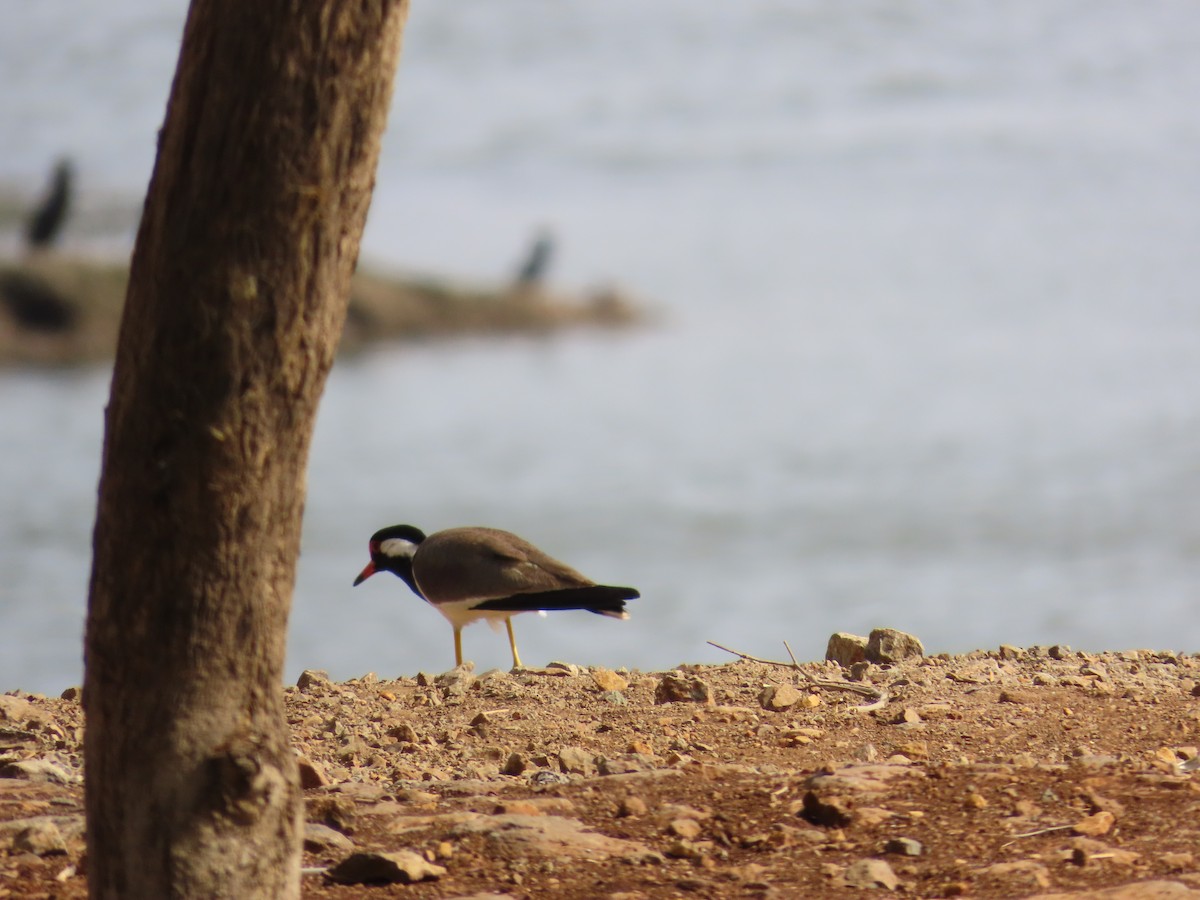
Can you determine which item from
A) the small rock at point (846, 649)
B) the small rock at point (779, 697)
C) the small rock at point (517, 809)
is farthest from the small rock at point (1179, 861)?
the small rock at point (846, 649)

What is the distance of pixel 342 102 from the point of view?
209 cm

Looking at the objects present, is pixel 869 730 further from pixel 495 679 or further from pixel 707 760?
pixel 495 679

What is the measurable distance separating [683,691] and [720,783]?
38.2 inches

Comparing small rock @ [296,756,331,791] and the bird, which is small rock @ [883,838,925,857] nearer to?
small rock @ [296,756,331,791]

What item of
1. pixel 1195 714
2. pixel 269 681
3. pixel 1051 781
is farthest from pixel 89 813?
pixel 1195 714

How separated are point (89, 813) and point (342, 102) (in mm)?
1161

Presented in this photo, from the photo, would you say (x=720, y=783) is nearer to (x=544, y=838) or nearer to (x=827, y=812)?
(x=827, y=812)

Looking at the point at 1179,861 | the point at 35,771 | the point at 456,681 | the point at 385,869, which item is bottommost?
the point at 1179,861

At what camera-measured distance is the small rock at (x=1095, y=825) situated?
275 cm

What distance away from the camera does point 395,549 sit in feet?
22.0

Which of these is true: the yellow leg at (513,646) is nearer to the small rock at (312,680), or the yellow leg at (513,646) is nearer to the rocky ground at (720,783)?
the rocky ground at (720,783)

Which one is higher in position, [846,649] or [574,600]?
[574,600]

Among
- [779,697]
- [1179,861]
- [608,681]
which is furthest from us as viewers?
[608,681]

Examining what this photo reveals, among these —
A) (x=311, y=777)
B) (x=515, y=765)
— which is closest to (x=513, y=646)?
(x=515, y=765)
